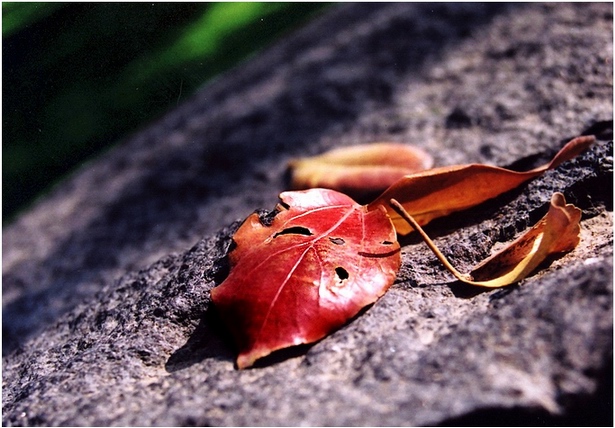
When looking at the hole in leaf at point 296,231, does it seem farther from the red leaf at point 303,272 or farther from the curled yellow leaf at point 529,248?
the curled yellow leaf at point 529,248

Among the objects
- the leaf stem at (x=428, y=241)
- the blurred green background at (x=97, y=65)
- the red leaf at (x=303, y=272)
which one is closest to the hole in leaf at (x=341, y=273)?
the red leaf at (x=303, y=272)

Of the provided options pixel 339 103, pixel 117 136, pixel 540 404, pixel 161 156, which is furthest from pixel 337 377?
pixel 117 136

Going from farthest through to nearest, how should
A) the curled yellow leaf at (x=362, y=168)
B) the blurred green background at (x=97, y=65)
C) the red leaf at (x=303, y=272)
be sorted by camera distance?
the blurred green background at (x=97, y=65) → the curled yellow leaf at (x=362, y=168) → the red leaf at (x=303, y=272)

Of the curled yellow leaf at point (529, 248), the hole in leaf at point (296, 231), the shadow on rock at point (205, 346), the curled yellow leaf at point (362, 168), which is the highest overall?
the hole in leaf at point (296, 231)

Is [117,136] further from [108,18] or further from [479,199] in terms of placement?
[479,199]

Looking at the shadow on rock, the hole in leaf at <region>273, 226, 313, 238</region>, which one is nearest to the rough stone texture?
the shadow on rock

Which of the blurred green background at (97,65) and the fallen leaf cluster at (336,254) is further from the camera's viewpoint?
the blurred green background at (97,65)

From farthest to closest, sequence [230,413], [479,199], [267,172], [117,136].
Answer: [117,136], [267,172], [479,199], [230,413]
